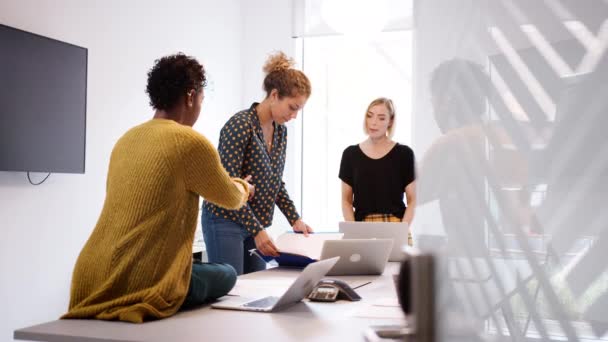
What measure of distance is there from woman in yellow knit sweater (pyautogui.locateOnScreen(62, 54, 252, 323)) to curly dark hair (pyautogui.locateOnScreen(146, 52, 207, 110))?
0.51 feet

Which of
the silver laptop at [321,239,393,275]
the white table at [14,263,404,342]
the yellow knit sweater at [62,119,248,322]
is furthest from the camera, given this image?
the silver laptop at [321,239,393,275]

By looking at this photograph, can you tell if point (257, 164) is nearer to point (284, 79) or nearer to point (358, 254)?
point (284, 79)

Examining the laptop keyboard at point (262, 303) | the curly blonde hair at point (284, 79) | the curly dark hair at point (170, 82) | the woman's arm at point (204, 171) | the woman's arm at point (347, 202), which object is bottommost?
the laptop keyboard at point (262, 303)

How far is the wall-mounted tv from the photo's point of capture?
302cm

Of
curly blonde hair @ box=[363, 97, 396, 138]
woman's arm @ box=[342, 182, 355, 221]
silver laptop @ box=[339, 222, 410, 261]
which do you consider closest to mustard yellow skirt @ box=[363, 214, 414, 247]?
woman's arm @ box=[342, 182, 355, 221]

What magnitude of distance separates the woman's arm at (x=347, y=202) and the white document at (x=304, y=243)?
0.73 metres

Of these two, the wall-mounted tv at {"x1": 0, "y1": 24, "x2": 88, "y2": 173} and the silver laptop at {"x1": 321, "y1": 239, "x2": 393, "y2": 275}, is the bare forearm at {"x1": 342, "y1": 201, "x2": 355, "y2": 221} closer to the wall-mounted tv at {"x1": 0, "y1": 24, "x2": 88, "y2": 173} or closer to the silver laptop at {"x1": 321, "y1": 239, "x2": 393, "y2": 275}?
the silver laptop at {"x1": 321, "y1": 239, "x2": 393, "y2": 275}

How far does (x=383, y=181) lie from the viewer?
3.09m

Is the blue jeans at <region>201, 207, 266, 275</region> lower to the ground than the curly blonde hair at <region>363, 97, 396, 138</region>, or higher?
lower

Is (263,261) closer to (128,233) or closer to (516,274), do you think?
(128,233)

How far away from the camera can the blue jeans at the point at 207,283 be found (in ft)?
5.08

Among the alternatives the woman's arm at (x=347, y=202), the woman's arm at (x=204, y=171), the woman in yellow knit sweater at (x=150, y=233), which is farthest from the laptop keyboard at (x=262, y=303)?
the woman's arm at (x=347, y=202)

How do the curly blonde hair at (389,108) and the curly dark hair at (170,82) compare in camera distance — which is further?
the curly blonde hair at (389,108)

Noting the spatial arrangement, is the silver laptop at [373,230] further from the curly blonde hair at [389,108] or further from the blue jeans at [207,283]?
the curly blonde hair at [389,108]
